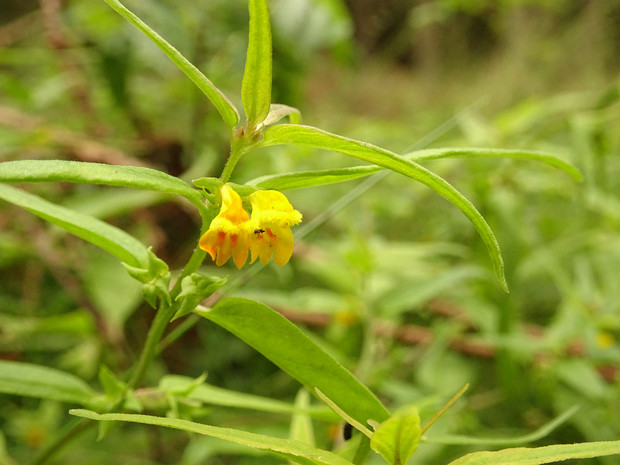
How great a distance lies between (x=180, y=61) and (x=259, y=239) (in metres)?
0.10

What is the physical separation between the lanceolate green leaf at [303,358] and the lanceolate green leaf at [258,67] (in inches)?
3.9

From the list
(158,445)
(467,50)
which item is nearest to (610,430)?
(158,445)

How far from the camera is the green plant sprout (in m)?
0.25

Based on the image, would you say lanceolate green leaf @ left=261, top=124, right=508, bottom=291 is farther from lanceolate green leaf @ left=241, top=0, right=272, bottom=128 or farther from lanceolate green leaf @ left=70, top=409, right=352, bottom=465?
lanceolate green leaf @ left=70, top=409, right=352, bottom=465

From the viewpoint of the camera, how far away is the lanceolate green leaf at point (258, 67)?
254mm

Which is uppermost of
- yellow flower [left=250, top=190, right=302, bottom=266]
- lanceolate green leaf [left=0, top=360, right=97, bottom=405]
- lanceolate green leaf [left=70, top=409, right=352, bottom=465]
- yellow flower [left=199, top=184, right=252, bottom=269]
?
yellow flower [left=250, top=190, right=302, bottom=266]

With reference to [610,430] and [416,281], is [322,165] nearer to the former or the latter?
[416,281]

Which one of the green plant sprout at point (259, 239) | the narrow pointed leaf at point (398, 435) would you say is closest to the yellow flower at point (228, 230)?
the green plant sprout at point (259, 239)

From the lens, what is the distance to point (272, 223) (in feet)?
0.89

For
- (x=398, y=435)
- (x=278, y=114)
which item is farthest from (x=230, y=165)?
(x=398, y=435)

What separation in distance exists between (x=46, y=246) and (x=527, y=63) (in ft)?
8.24

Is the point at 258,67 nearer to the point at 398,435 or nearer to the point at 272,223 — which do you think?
the point at 272,223

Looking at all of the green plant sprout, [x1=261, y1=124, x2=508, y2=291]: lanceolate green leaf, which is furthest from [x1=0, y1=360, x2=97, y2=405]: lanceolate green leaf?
[x1=261, y1=124, x2=508, y2=291]: lanceolate green leaf

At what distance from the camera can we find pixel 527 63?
8.78 feet
